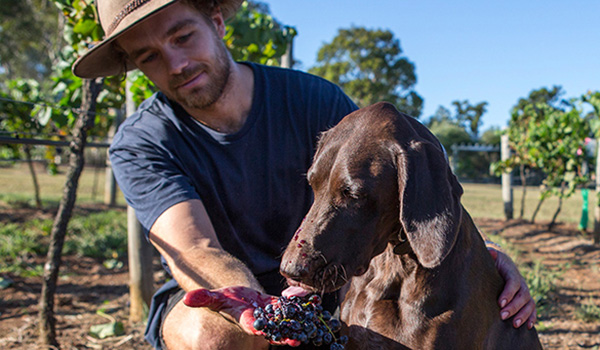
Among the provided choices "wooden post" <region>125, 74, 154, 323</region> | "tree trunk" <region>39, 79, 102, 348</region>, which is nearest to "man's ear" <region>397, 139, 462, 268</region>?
"tree trunk" <region>39, 79, 102, 348</region>

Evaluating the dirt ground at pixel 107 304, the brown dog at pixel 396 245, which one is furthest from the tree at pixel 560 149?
the brown dog at pixel 396 245

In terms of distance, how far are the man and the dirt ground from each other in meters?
1.68

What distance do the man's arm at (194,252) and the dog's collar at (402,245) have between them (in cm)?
62

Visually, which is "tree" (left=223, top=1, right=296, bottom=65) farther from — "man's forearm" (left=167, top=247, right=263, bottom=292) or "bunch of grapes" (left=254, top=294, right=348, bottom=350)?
"bunch of grapes" (left=254, top=294, right=348, bottom=350)

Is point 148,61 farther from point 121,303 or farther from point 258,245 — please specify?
point 121,303

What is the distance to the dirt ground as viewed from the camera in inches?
152

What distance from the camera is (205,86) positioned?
8.82ft

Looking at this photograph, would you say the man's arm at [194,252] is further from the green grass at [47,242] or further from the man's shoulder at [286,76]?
the green grass at [47,242]

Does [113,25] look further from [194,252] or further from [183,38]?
[194,252]

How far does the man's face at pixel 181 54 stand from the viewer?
2590mm

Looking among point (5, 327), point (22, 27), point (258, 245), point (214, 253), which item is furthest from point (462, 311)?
point (22, 27)

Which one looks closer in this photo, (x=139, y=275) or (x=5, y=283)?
(x=139, y=275)

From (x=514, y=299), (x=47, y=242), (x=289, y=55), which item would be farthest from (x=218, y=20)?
(x=47, y=242)

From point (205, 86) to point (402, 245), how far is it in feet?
4.75
